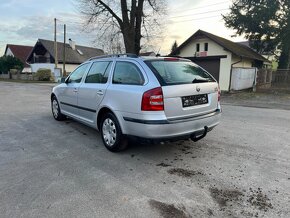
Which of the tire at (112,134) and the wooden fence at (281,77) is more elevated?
the wooden fence at (281,77)

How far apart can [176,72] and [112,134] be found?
1636mm

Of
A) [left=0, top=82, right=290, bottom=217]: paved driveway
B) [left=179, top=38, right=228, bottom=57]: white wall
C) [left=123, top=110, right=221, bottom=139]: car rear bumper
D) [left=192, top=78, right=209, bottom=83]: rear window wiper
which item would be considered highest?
[left=179, top=38, right=228, bottom=57]: white wall

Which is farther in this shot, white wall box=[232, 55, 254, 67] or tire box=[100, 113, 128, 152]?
white wall box=[232, 55, 254, 67]

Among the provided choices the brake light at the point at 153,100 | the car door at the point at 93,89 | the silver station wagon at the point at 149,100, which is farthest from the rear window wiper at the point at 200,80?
the car door at the point at 93,89

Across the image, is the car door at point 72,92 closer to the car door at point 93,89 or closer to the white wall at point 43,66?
the car door at point 93,89

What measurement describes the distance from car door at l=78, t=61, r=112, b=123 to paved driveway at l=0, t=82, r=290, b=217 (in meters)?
0.62

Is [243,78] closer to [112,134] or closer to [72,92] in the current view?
[72,92]

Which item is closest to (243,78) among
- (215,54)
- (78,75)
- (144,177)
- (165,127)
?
(215,54)

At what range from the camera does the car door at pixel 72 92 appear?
A: 5.93 m

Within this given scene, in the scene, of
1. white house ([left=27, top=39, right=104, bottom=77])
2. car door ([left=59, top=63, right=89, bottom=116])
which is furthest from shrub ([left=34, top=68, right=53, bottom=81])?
car door ([left=59, top=63, right=89, bottom=116])

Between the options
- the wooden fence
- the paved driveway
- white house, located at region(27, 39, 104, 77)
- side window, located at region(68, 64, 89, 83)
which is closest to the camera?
the paved driveway

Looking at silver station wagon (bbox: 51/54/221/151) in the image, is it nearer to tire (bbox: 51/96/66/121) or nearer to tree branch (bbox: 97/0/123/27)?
tire (bbox: 51/96/66/121)

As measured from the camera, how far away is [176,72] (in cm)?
443

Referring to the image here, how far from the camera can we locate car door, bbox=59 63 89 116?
5.93 metres
